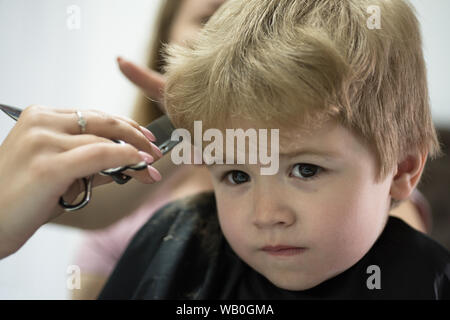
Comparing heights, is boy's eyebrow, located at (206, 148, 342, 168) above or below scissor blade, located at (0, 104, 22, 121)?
below

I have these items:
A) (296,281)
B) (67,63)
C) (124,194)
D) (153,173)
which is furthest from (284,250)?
(67,63)

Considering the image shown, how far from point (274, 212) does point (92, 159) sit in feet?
0.64

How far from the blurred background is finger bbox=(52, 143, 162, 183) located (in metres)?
0.25

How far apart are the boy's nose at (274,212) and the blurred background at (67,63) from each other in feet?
0.97

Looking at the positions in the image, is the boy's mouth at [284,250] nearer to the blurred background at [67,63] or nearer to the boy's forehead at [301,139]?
the boy's forehead at [301,139]

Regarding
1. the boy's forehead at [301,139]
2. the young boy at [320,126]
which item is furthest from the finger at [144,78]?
the boy's forehead at [301,139]

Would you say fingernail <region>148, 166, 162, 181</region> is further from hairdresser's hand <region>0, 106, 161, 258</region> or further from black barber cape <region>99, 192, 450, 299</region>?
black barber cape <region>99, 192, 450, 299</region>

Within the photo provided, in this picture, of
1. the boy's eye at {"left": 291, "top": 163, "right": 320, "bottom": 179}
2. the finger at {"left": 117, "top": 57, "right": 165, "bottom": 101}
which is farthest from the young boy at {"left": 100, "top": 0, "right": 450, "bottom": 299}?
the finger at {"left": 117, "top": 57, "right": 165, "bottom": 101}

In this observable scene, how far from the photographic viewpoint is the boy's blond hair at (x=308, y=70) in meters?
0.50

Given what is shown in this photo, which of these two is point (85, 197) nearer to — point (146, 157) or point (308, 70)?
point (146, 157)

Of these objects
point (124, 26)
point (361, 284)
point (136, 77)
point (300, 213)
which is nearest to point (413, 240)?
point (361, 284)

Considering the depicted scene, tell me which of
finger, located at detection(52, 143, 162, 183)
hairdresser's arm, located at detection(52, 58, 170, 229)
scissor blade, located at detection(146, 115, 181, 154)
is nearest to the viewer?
finger, located at detection(52, 143, 162, 183)

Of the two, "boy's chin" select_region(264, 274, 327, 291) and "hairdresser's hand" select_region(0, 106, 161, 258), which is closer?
"hairdresser's hand" select_region(0, 106, 161, 258)

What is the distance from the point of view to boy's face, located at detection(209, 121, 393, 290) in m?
0.54
